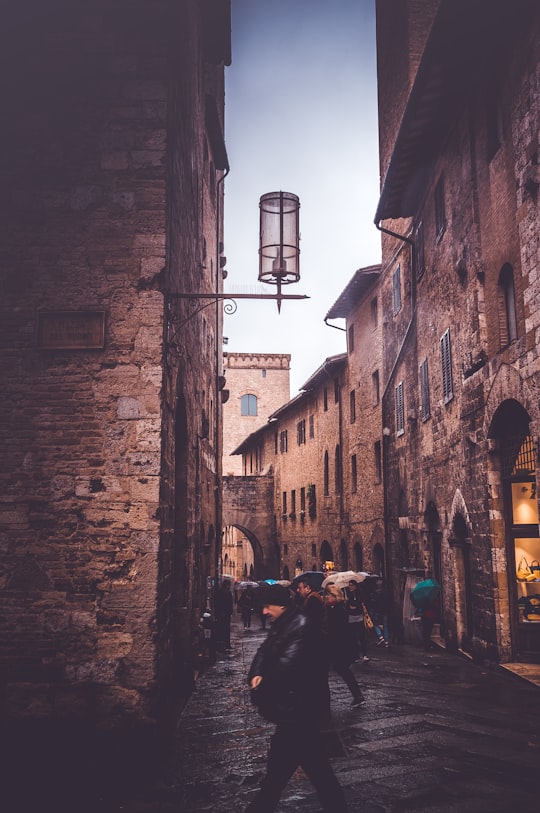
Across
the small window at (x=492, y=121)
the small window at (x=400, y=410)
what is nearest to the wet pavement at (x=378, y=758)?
the small window at (x=492, y=121)

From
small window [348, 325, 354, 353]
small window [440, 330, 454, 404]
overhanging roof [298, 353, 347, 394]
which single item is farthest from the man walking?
overhanging roof [298, 353, 347, 394]

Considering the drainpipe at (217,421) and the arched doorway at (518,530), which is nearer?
the arched doorway at (518,530)

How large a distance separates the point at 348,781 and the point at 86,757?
2296 millimetres

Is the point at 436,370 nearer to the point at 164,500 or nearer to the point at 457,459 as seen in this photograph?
the point at 457,459

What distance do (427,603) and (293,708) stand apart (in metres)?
9.29

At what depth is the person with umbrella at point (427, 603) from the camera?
1275 centimetres

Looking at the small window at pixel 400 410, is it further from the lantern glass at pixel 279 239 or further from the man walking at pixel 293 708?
the man walking at pixel 293 708

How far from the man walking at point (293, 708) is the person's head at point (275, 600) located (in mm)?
147

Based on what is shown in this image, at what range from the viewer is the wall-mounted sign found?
23.2 ft

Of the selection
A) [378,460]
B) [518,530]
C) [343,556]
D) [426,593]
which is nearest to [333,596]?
[518,530]

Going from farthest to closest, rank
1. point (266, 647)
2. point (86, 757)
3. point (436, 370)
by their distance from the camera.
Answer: point (436, 370) < point (86, 757) < point (266, 647)

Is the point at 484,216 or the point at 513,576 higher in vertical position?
the point at 484,216

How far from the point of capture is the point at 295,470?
107 ft

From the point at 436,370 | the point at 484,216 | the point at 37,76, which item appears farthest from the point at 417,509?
the point at 37,76
